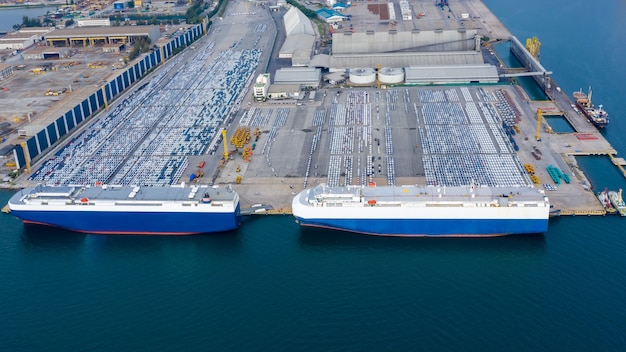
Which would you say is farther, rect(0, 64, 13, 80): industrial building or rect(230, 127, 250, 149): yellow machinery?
rect(0, 64, 13, 80): industrial building

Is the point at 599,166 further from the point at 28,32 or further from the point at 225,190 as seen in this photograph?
the point at 28,32

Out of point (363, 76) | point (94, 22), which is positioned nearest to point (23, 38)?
point (94, 22)

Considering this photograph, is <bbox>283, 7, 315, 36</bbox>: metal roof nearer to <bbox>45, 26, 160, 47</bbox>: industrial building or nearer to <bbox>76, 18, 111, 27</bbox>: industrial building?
<bbox>45, 26, 160, 47</bbox>: industrial building

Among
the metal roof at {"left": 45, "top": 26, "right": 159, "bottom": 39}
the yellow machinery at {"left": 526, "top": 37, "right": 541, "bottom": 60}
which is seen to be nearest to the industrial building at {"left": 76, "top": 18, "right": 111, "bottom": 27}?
the metal roof at {"left": 45, "top": 26, "right": 159, "bottom": 39}

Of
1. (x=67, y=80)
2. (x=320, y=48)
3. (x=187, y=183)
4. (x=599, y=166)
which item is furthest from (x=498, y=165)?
(x=67, y=80)

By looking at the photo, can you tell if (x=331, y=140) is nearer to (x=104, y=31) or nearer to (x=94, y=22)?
(x=104, y=31)

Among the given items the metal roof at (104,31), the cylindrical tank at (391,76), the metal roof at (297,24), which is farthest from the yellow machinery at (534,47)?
the metal roof at (104,31)
